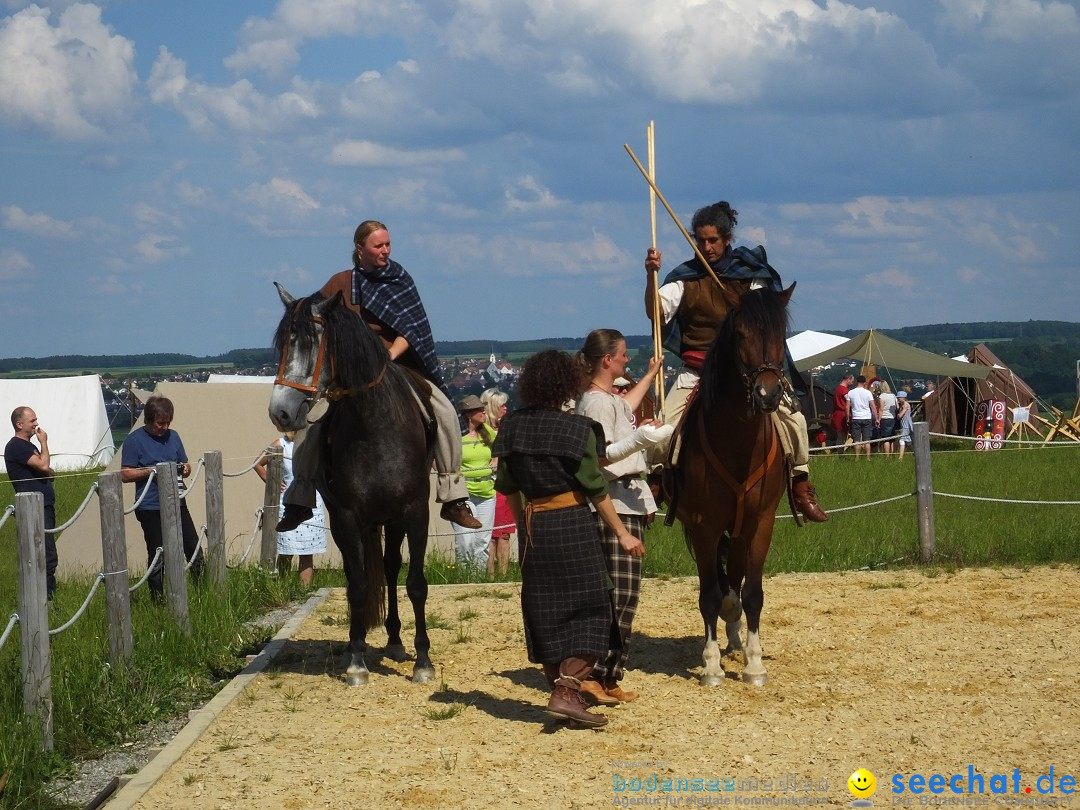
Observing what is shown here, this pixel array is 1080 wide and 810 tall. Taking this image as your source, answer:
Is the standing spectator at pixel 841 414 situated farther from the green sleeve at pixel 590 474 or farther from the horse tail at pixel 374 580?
the green sleeve at pixel 590 474

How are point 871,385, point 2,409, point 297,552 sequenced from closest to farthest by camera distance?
point 297,552 → point 871,385 → point 2,409

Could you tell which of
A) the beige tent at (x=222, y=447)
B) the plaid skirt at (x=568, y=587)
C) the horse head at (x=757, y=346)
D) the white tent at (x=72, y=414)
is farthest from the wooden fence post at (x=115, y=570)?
the white tent at (x=72, y=414)

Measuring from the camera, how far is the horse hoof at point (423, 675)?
7.74 meters

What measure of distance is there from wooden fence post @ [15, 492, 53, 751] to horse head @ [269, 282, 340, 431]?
1316 millimetres

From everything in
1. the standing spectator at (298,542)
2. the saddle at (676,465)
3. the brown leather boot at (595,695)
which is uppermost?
the saddle at (676,465)

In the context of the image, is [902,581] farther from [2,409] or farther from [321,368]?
[2,409]

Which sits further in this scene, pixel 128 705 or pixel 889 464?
pixel 889 464

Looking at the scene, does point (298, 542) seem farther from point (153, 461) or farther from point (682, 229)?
point (682, 229)

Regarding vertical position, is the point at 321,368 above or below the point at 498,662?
above

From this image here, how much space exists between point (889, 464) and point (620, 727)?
60.7ft

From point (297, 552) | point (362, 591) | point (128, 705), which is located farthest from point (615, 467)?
point (297, 552)

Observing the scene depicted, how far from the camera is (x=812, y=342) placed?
3522 cm

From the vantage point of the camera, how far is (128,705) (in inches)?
280

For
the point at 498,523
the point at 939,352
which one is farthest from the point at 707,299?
the point at 939,352
